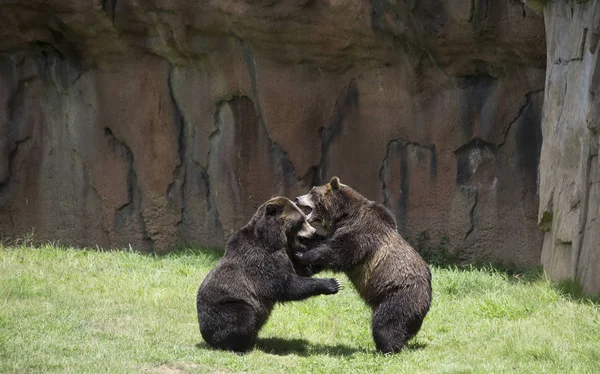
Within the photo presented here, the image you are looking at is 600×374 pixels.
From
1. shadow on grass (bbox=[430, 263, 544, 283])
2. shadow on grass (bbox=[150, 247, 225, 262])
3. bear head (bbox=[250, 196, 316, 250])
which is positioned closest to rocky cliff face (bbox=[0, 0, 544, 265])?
shadow on grass (bbox=[430, 263, 544, 283])

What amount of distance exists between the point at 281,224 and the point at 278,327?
4.42 ft

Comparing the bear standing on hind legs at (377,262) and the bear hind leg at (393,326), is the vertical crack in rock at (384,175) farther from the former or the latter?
the bear hind leg at (393,326)

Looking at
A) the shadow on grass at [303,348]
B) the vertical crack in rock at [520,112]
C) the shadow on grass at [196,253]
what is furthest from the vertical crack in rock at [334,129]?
the shadow on grass at [303,348]

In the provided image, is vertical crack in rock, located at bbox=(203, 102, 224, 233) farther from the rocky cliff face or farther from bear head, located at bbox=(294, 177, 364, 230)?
bear head, located at bbox=(294, 177, 364, 230)

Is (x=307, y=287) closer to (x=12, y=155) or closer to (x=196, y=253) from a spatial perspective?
(x=196, y=253)

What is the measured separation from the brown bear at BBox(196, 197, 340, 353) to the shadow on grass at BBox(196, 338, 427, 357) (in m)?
0.17

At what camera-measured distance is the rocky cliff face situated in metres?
12.3

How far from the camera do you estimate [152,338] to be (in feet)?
27.8

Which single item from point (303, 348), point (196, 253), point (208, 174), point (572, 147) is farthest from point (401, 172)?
point (303, 348)

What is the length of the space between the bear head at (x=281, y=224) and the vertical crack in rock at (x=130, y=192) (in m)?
6.42

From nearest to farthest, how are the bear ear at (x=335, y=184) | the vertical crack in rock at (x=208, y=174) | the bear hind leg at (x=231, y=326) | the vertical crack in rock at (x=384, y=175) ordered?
the bear hind leg at (x=231, y=326), the bear ear at (x=335, y=184), the vertical crack in rock at (x=384, y=175), the vertical crack in rock at (x=208, y=174)

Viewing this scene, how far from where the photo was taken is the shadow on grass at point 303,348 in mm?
8250

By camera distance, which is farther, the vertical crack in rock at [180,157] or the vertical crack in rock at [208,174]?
the vertical crack in rock at [180,157]

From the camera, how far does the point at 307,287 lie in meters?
8.14
